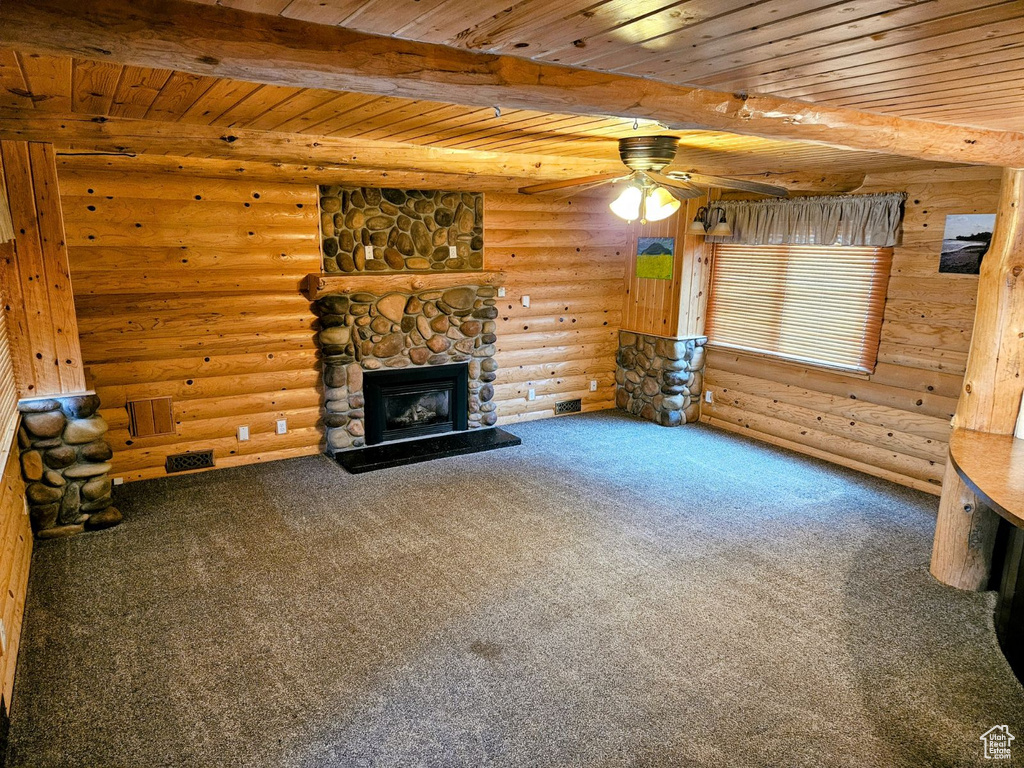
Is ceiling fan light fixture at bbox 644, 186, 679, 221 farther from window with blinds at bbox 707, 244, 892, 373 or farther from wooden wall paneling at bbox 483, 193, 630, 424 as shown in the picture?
wooden wall paneling at bbox 483, 193, 630, 424

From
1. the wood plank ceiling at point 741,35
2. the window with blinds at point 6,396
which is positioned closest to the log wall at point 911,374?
the wood plank ceiling at point 741,35

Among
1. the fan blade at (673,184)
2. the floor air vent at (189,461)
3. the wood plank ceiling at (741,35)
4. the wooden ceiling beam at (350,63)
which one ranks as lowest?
the floor air vent at (189,461)

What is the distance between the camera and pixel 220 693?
2758mm

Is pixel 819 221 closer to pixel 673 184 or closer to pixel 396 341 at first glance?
pixel 673 184

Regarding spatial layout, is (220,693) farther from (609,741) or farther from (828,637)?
(828,637)

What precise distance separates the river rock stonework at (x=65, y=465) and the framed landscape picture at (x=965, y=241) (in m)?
5.92

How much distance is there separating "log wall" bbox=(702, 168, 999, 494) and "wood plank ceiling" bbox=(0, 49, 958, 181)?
36 cm

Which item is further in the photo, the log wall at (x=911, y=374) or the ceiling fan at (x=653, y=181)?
the log wall at (x=911, y=374)

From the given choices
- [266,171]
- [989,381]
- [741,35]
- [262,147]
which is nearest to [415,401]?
[266,171]

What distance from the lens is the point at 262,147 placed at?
3.93 meters

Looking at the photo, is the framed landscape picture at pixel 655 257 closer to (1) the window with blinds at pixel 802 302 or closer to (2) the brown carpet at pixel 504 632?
(1) the window with blinds at pixel 802 302

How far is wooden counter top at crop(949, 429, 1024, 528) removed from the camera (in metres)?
2.63

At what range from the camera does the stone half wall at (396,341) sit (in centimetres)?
546

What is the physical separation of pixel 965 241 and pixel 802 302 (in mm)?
1351
